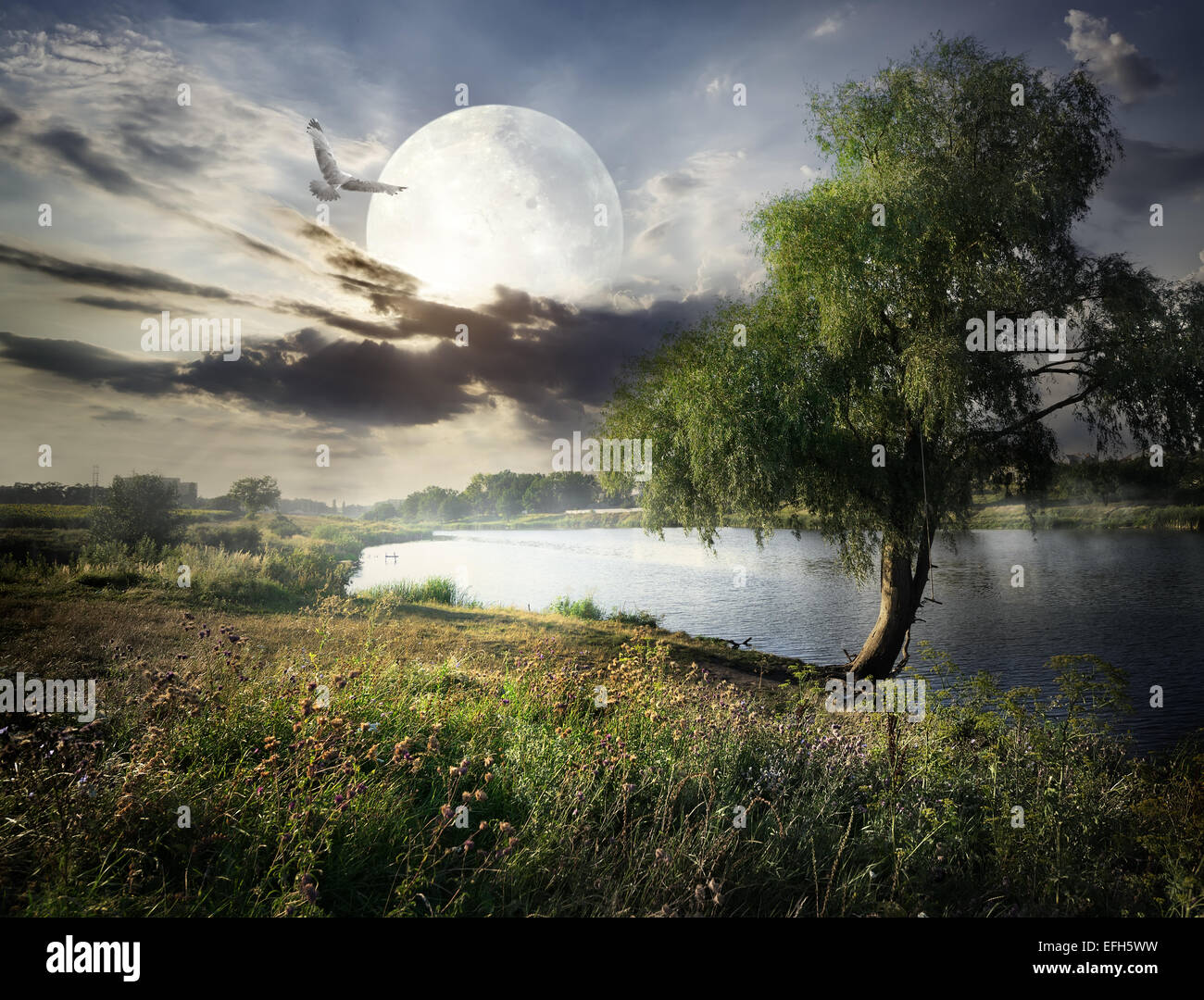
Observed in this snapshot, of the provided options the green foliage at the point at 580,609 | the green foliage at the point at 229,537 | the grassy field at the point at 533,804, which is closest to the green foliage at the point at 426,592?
the green foliage at the point at 580,609

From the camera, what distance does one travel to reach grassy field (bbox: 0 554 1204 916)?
3154 mm

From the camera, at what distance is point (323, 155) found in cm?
1067

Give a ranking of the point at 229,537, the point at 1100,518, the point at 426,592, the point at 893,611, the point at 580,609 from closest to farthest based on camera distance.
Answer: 1. the point at 893,611
2. the point at 580,609
3. the point at 426,592
4. the point at 229,537
5. the point at 1100,518

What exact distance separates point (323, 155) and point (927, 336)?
38.9ft

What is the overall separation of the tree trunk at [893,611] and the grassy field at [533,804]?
598 centimetres

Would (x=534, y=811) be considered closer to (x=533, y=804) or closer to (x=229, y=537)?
(x=533, y=804)

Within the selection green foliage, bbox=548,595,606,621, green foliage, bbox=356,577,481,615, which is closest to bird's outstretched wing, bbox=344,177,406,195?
green foliage, bbox=356,577,481,615

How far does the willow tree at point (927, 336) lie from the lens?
1146 cm

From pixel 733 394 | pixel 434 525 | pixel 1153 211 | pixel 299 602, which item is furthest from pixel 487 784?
pixel 434 525

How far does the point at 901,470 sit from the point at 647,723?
30.6 ft

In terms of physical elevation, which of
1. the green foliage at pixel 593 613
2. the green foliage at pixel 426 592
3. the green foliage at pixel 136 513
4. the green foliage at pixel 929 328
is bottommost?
the green foliage at pixel 593 613

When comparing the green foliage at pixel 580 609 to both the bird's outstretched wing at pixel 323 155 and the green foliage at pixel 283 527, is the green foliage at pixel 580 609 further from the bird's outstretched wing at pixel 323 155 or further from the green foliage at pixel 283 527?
the green foliage at pixel 283 527

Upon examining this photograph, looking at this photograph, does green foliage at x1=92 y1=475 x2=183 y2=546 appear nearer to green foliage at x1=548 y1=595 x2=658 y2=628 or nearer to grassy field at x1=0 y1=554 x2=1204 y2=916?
green foliage at x1=548 y1=595 x2=658 y2=628

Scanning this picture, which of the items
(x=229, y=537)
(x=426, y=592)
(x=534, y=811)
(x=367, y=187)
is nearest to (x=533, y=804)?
(x=534, y=811)
